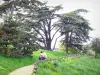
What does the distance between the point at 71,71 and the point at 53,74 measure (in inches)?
221

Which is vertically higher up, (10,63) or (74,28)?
(74,28)

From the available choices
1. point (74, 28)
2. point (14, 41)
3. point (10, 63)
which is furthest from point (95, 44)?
point (10, 63)

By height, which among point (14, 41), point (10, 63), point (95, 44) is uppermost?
point (14, 41)

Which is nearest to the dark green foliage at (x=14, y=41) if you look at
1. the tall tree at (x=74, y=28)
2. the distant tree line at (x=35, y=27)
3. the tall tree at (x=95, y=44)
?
the distant tree line at (x=35, y=27)

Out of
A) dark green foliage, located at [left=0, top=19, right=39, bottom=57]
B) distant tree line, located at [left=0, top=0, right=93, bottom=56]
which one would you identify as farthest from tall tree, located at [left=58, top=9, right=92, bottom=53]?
dark green foliage, located at [left=0, top=19, right=39, bottom=57]

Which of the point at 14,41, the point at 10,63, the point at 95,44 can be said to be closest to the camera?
the point at 10,63

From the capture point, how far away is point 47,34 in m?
57.1

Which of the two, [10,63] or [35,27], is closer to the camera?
[10,63]

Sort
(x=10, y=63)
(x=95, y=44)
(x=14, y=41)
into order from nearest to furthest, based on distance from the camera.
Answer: (x=10, y=63) → (x=14, y=41) → (x=95, y=44)

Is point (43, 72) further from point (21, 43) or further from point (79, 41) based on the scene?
→ point (79, 41)

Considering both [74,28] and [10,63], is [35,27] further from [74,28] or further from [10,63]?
[10,63]

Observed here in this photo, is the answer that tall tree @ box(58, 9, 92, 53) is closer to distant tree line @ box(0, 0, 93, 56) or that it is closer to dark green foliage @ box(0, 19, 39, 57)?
distant tree line @ box(0, 0, 93, 56)

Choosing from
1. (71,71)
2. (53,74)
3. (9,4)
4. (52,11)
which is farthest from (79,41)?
(53,74)

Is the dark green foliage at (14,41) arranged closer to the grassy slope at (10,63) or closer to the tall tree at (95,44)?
the grassy slope at (10,63)
